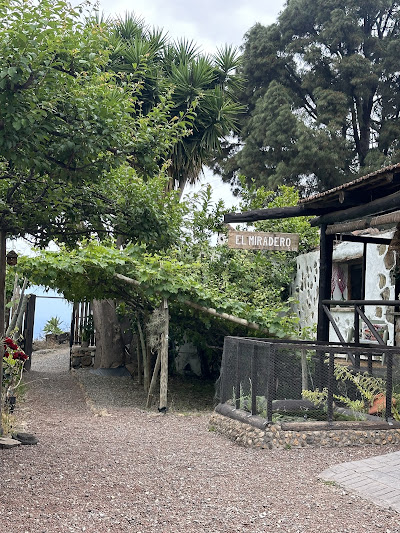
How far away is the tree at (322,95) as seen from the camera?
21.3 meters

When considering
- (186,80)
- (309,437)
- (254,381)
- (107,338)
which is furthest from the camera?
(186,80)

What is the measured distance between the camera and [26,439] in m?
6.73

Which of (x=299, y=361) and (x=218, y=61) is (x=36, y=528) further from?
(x=218, y=61)

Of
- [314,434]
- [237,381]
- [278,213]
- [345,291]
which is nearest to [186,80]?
[345,291]

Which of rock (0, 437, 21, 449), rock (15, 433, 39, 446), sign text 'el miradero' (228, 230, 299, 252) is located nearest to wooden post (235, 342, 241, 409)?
sign text 'el miradero' (228, 230, 299, 252)

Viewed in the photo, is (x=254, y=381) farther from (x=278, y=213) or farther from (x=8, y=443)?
(x=8, y=443)

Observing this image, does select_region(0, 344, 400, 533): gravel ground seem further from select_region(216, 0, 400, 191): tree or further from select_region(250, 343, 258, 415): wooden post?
select_region(216, 0, 400, 191): tree

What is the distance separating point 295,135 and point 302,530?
18496mm

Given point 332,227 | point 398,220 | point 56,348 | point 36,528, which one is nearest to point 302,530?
point 36,528

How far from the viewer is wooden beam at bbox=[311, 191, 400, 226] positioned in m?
7.48

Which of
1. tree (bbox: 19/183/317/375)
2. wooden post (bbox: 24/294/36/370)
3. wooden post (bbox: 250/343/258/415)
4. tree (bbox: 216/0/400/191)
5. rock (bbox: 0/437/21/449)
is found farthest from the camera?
tree (bbox: 216/0/400/191)

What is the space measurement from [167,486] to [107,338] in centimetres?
1019

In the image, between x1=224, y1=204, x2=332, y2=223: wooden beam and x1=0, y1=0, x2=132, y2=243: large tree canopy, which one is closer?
x1=0, y1=0, x2=132, y2=243: large tree canopy

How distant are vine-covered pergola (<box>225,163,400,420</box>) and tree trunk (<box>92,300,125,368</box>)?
7.00 meters
